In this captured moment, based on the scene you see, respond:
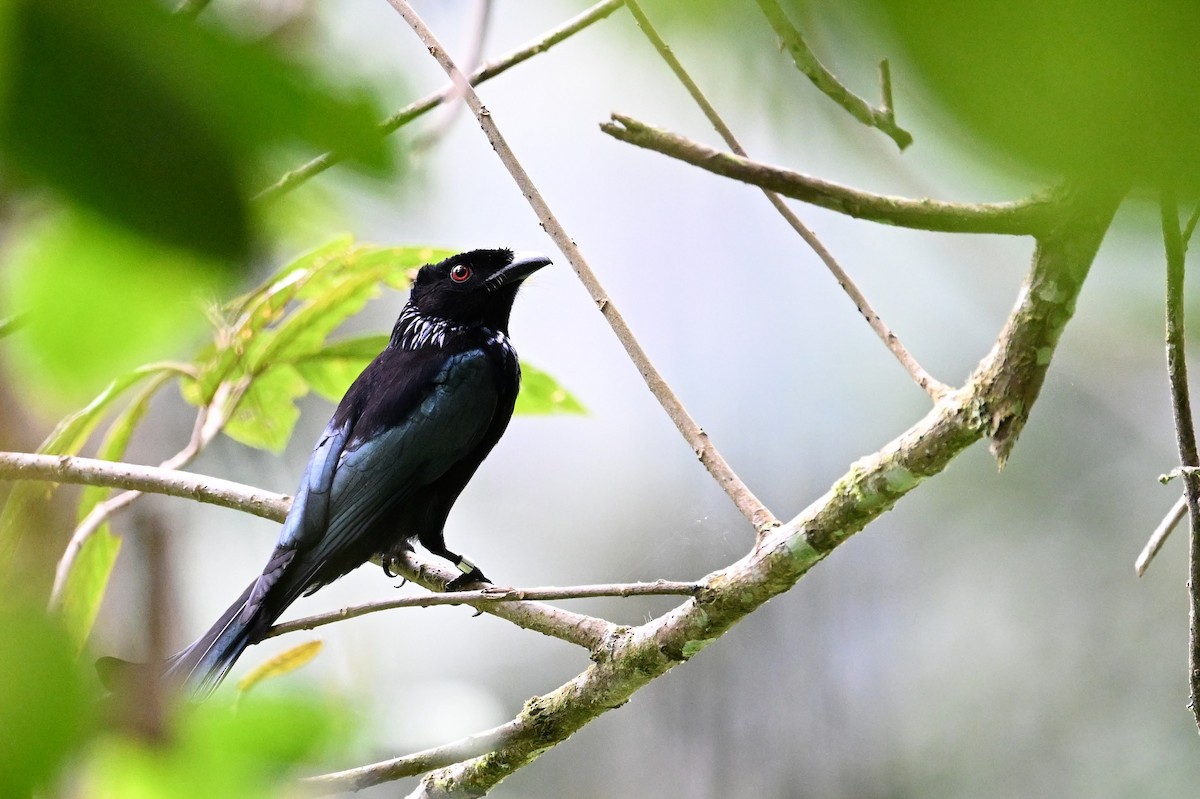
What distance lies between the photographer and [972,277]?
1137 millimetres

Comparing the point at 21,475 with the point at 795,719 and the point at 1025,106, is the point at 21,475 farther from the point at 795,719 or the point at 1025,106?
the point at 795,719

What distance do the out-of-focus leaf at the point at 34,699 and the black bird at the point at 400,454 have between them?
1.96 metres

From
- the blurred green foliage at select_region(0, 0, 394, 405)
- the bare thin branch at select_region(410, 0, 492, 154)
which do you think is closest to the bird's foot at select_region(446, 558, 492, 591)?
the bare thin branch at select_region(410, 0, 492, 154)

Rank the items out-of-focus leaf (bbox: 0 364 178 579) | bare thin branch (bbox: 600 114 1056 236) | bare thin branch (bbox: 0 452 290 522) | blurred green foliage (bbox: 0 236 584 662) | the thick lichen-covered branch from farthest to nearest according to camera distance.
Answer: blurred green foliage (bbox: 0 236 584 662) < bare thin branch (bbox: 0 452 290 522) < the thick lichen-covered branch < bare thin branch (bbox: 600 114 1056 236) < out-of-focus leaf (bbox: 0 364 178 579)

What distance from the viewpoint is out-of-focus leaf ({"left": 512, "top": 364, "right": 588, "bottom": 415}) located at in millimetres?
2633

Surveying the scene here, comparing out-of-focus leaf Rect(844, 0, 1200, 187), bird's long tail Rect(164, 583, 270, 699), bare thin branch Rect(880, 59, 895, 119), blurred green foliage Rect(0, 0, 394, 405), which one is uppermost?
bird's long tail Rect(164, 583, 270, 699)

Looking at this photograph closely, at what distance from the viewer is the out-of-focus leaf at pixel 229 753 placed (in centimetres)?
32

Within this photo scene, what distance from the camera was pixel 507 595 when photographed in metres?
1.63

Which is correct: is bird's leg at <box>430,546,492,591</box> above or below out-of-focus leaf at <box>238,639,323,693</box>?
above

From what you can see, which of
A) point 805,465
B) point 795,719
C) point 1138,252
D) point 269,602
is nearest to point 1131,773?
point 795,719

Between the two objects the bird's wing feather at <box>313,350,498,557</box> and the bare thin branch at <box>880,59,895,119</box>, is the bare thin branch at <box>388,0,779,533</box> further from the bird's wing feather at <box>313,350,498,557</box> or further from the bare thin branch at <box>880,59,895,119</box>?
the bare thin branch at <box>880,59,895,119</box>

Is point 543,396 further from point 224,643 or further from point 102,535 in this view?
A: point 102,535

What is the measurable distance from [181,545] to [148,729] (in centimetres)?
5

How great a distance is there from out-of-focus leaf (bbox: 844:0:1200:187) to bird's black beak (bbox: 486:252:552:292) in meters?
3.02
